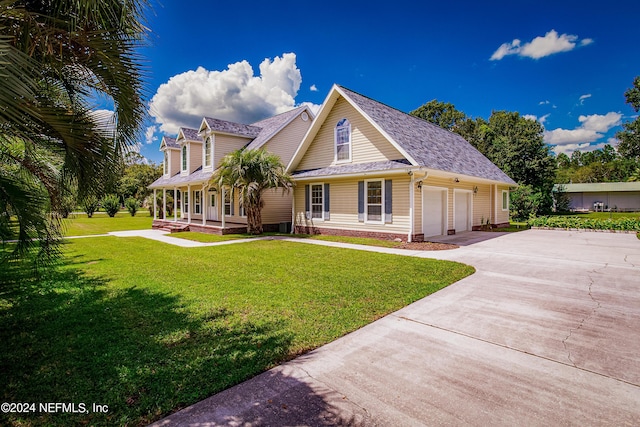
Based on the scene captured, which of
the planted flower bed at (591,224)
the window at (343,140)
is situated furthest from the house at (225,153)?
the planted flower bed at (591,224)

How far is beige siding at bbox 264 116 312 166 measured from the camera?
1888 centimetres

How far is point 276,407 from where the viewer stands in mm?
2584

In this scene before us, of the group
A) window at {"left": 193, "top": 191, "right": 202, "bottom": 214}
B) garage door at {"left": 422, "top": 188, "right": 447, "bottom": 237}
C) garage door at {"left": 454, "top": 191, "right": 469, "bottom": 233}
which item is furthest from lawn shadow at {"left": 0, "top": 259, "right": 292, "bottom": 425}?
window at {"left": 193, "top": 191, "right": 202, "bottom": 214}

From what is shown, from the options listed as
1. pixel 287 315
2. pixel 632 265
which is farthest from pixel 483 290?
pixel 632 265

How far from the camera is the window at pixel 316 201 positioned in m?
16.0

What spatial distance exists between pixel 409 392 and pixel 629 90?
41.6 m

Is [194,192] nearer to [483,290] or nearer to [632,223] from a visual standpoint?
[483,290]

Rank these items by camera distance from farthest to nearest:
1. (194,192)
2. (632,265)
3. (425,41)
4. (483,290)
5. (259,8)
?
(194,192) → (425,41) → (259,8) → (632,265) → (483,290)

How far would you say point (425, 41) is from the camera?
14.6 m

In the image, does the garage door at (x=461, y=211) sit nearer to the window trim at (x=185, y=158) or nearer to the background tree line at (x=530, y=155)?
the background tree line at (x=530, y=155)

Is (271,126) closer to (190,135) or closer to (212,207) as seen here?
(190,135)

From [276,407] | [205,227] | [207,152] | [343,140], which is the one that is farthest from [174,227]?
[276,407]

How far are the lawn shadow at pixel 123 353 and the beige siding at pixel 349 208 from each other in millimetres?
9529

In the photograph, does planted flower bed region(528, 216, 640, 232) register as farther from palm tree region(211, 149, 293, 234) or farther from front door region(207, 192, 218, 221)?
front door region(207, 192, 218, 221)
